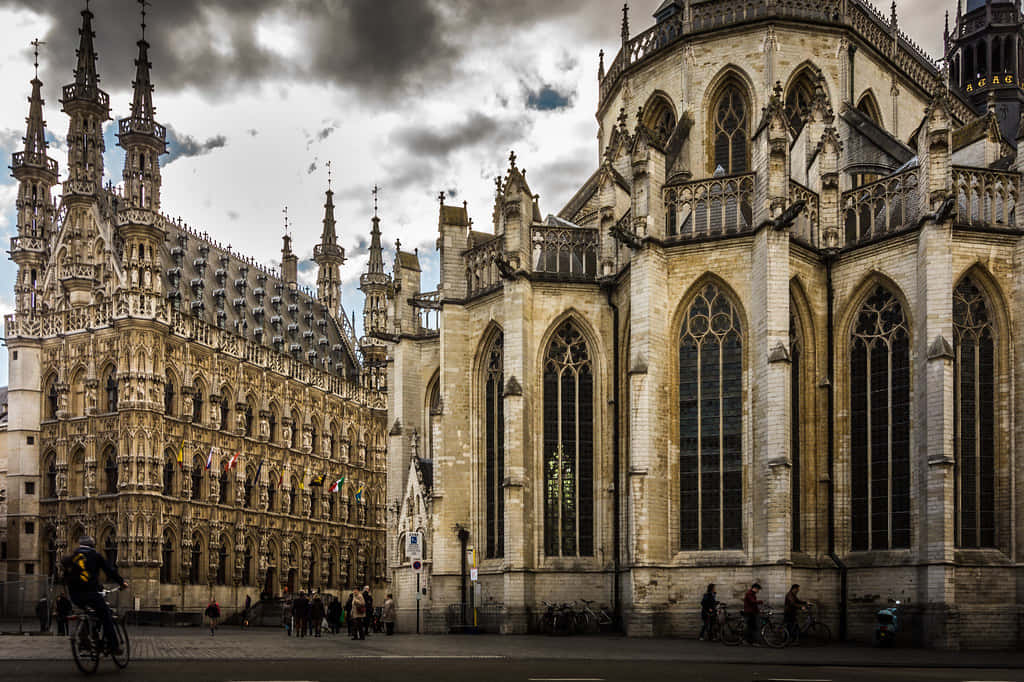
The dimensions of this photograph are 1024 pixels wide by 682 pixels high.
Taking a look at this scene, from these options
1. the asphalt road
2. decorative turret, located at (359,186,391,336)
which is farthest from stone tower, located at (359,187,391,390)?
the asphalt road

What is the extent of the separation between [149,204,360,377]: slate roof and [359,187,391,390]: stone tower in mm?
1592

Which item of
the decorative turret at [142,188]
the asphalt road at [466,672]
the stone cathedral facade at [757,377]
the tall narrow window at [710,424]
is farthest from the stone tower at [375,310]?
the asphalt road at [466,672]

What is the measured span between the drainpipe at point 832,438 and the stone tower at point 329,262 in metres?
58.1

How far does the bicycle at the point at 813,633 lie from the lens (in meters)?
27.8

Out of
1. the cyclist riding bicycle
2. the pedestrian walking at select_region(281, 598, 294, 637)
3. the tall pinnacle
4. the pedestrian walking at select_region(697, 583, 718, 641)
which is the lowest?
the pedestrian walking at select_region(281, 598, 294, 637)

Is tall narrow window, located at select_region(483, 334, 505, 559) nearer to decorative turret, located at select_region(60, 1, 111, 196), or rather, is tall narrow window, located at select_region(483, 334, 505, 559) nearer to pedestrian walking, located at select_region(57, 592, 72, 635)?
pedestrian walking, located at select_region(57, 592, 72, 635)

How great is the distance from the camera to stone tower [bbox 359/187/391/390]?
81250 millimetres

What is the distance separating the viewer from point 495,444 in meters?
36.8

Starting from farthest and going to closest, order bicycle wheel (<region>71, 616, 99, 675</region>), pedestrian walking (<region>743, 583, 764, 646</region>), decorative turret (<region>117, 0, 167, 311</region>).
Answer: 1. decorative turret (<region>117, 0, 167, 311</region>)
2. pedestrian walking (<region>743, 583, 764, 646</region>)
3. bicycle wheel (<region>71, 616, 99, 675</region>)

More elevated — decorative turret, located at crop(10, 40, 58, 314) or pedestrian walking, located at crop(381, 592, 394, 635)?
decorative turret, located at crop(10, 40, 58, 314)

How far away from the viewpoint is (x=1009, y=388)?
97.3 feet

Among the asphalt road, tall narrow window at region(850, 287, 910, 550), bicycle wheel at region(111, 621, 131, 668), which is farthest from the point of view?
tall narrow window at region(850, 287, 910, 550)

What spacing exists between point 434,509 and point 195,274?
1433 inches

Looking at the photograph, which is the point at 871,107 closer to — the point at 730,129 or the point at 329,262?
the point at 730,129
